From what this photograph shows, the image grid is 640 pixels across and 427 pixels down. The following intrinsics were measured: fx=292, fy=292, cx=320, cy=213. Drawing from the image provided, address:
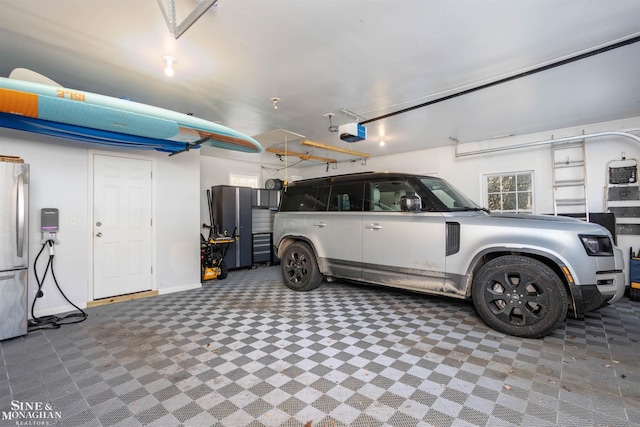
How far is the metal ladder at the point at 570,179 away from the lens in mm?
5234

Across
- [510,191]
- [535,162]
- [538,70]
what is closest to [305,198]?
[538,70]

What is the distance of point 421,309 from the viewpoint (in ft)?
13.4

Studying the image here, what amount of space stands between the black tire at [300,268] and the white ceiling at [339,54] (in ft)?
7.55

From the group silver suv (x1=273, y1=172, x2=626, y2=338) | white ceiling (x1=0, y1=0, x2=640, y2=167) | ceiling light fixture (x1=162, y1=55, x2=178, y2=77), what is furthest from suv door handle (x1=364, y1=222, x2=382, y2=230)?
ceiling light fixture (x1=162, y1=55, x2=178, y2=77)

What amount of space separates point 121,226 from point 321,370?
13.3ft

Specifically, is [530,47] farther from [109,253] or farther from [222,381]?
[109,253]

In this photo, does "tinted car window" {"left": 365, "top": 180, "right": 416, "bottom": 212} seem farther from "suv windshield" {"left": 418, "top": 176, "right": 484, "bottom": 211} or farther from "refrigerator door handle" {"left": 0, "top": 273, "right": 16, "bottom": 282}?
"refrigerator door handle" {"left": 0, "top": 273, "right": 16, "bottom": 282}

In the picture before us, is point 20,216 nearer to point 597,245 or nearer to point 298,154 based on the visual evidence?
point 298,154

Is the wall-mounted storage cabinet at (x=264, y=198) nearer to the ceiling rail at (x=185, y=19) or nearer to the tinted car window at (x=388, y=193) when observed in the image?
the tinted car window at (x=388, y=193)

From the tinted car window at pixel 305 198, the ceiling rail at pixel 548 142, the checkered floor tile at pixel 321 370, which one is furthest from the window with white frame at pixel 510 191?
the tinted car window at pixel 305 198

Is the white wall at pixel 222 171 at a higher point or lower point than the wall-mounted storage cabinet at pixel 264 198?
higher

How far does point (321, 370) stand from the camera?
2484 mm

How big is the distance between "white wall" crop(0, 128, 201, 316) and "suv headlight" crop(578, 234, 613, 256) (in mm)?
5688

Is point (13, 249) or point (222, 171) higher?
point (222, 171)
